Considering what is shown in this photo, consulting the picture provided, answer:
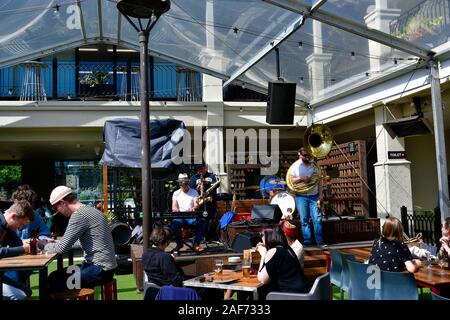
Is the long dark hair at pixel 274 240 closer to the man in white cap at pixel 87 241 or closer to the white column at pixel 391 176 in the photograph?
the man in white cap at pixel 87 241

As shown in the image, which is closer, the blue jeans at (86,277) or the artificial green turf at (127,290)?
the blue jeans at (86,277)

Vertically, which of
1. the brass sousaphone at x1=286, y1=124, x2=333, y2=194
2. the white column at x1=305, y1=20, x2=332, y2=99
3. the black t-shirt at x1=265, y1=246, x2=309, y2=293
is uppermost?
the white column at x1=305, y1=20, x2=332, y2=99

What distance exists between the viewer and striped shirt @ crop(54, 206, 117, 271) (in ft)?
13.9

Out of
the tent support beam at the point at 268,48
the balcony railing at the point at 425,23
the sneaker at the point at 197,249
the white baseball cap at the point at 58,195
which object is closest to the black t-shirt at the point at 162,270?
the white baseball cap at the point at 58,195

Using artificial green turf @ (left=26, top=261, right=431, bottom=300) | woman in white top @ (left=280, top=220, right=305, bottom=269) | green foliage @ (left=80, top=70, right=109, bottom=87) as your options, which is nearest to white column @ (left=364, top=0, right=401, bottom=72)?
artificial green turf @ (left=26, top=261, right=431, bottom=300)

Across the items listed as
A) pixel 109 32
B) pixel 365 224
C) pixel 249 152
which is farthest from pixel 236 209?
pixel 109 32

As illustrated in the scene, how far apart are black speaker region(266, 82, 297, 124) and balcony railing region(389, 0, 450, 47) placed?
2529 millimetres

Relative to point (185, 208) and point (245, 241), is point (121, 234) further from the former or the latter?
point (245, 241)

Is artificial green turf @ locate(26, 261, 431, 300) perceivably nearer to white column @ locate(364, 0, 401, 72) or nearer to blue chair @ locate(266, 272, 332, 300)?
blue chair @ locate(266, 272, 332, 300)

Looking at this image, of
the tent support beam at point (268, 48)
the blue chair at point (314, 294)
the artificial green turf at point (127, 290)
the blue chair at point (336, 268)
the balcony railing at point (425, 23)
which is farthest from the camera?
the tent support beam at point (268, 48)

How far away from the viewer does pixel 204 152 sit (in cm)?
1427

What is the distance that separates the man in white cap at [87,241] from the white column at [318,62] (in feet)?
20.1

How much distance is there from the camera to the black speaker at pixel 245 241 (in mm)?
6863
